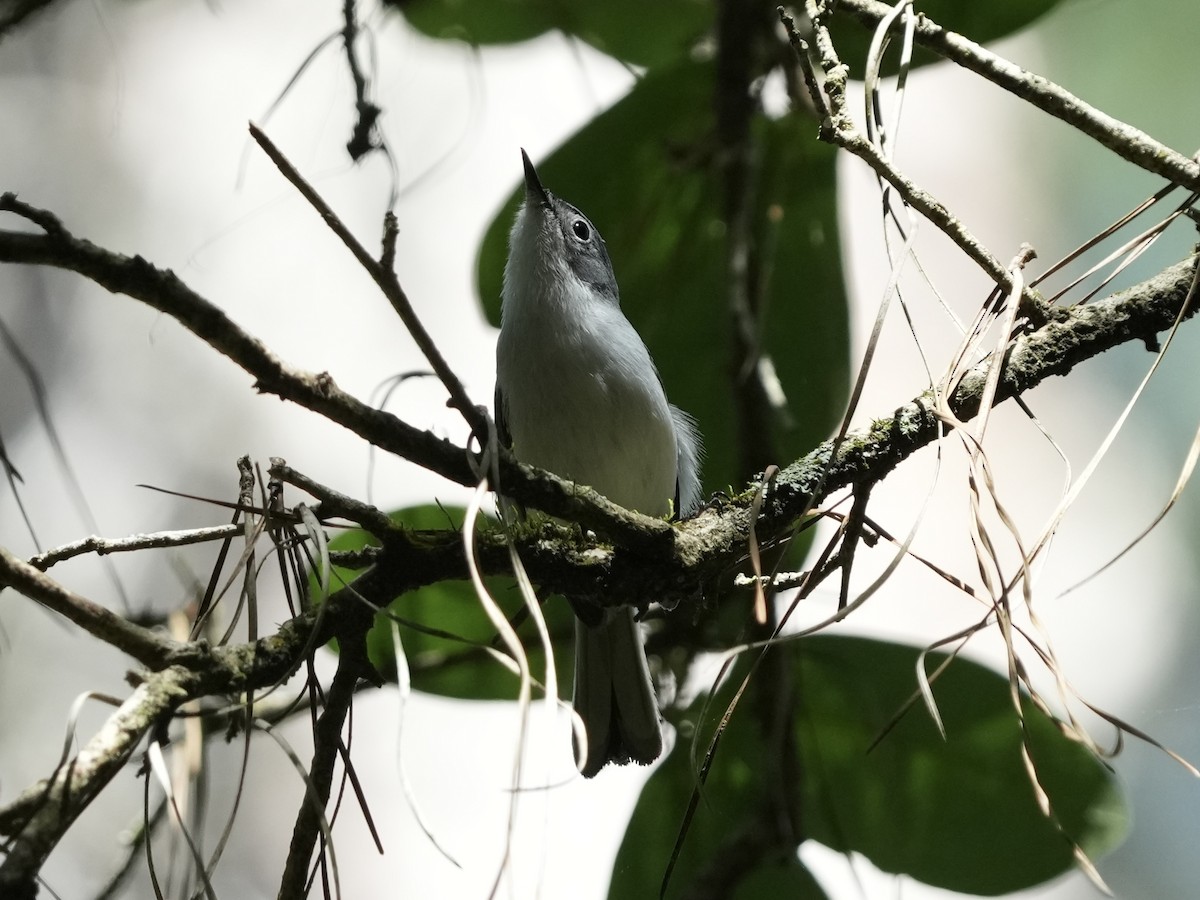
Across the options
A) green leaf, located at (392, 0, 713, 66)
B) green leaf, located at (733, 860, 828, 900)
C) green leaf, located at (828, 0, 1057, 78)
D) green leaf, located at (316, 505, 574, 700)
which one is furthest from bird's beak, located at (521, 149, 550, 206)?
green leaf, located at (733, 860, 828, 900)

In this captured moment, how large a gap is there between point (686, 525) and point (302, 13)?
5.26 ft

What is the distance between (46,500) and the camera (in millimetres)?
1645

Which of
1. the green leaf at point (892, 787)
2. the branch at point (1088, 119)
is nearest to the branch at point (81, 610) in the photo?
the branch at point (1088, 119)

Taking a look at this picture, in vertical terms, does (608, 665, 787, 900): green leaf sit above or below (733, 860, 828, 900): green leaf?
above

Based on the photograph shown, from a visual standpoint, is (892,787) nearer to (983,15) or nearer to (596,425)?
(596,425)

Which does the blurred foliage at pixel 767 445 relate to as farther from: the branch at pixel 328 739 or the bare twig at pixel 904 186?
the bare twig at pixel 904 186

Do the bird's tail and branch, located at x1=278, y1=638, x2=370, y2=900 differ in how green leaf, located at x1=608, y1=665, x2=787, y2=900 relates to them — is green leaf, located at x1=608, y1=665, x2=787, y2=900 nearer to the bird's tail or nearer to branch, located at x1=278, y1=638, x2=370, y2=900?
the bird's tail

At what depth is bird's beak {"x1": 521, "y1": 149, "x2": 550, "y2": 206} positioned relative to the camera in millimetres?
1819

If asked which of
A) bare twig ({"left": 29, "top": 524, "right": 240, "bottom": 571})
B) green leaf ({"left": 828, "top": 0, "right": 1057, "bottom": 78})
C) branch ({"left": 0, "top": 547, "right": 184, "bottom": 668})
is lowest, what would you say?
branch ({"left": 0, "top": 547, "right": 184, "bottom": 668})

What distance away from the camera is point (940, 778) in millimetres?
1589

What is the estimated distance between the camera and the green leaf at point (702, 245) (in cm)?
188

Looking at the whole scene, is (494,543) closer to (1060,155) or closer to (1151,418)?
(1151,418)

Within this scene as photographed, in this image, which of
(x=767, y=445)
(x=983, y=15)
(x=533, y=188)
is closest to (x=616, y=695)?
(x=767, y=445)

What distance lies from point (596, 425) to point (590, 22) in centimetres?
86
